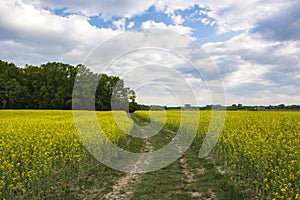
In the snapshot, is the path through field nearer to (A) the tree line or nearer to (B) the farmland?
(B) the farmland

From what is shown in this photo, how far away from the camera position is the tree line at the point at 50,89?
2557 inches

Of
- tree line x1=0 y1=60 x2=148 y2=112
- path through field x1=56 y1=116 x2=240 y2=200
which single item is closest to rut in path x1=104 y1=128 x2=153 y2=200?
path through field x1=56 y1=116 x2=240 y2=200

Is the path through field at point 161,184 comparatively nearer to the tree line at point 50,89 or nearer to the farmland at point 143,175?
the farmland at point 143,175

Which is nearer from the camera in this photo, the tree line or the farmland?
the farmland

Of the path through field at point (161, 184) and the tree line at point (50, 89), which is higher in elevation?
the tree line at point (50, 89)

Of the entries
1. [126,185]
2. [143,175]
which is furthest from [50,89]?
[126,185]

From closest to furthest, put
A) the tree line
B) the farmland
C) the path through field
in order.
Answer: the farmland < the path through field < the tree line

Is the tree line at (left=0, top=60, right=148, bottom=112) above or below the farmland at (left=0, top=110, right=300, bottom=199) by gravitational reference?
above

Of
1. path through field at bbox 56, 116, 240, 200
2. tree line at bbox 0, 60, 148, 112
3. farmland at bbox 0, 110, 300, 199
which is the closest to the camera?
farmland at bbox 0, 110, 300, 199

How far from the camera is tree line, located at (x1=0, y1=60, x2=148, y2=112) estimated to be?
2557 inches

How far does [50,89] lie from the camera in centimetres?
7112

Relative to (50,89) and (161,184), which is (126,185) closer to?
(161,184)

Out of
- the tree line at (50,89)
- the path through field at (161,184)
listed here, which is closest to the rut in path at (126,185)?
the path through field at (161,184)

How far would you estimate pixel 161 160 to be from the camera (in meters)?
13.6
